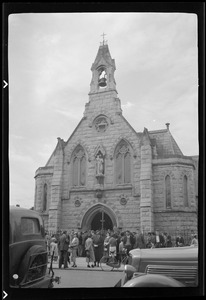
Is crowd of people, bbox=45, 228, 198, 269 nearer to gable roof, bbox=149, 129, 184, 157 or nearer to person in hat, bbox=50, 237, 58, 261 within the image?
person in hat, bbox=50, 237, 58, 261

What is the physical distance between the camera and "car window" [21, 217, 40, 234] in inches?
160

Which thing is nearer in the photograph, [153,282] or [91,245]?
[153,282]

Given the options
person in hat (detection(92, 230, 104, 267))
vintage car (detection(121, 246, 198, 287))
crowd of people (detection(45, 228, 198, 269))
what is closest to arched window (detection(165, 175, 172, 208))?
crowd of people (detection(45, 228, 198, 269))

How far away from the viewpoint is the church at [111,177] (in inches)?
222

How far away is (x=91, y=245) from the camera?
18.6 ft

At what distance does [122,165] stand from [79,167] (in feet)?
3.15

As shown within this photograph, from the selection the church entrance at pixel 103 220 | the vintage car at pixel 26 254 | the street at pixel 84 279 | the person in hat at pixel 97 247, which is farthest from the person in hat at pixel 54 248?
the church entrance at pixel 103 220

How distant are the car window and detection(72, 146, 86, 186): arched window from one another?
1.98m

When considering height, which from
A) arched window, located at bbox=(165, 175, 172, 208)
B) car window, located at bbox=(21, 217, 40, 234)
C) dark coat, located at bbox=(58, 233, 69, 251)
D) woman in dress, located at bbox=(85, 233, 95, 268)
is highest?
arched window, located at bbox=(165, 175, 172, 208)

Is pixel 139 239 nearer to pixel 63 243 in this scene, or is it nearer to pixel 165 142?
pixel 63 243

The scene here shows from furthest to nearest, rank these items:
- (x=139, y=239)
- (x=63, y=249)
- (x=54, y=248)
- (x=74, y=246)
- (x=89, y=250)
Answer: (x=139, y=239) → (x=74, y=246) → (x=89, y=250) → (x=63, y=249) → (x=54, y=248)

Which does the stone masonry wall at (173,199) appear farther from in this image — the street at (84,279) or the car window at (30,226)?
the car window at (30,226)

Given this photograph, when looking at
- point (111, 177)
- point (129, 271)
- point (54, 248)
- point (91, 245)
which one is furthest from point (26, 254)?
point (111, 177)
